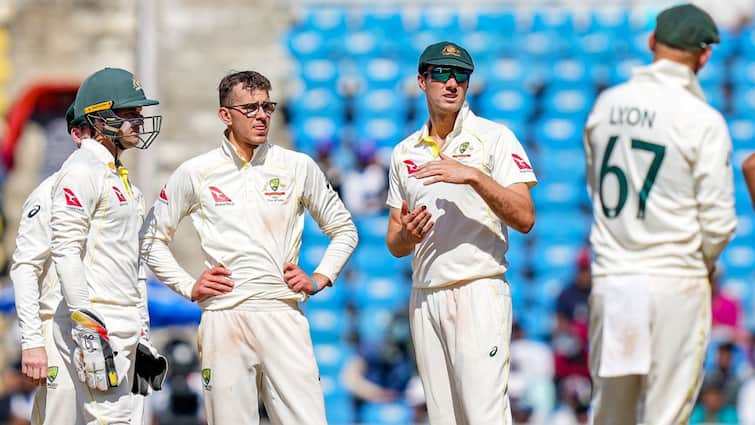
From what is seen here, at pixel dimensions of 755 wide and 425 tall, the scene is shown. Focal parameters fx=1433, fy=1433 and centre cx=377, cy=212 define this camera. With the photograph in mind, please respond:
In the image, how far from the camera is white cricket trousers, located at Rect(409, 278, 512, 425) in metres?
6.89

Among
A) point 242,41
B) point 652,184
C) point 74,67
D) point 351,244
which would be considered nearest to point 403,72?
point 242,41

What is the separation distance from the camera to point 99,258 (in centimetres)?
670

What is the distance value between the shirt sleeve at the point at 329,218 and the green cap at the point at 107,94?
2.96 feet

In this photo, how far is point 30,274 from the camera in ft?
22.3

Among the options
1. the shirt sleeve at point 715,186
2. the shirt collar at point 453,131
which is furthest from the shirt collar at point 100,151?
the shirt sleeve at point 715,186

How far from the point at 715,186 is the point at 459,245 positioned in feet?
5.12

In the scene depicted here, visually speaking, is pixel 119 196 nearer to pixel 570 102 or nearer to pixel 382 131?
pixel 382 131

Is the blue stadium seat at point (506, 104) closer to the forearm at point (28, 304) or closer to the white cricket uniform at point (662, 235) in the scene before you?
the forearm at point (28, 304)

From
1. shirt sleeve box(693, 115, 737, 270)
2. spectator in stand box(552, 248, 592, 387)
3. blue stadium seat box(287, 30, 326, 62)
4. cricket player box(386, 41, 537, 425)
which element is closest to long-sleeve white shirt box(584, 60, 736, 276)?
shirt sleeve box(693, 115, 737, 270)

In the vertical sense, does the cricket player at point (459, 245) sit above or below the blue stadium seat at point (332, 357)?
above

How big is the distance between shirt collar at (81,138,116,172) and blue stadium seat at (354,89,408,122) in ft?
30.4

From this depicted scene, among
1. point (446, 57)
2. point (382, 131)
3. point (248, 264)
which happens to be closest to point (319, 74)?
point (382, 131)

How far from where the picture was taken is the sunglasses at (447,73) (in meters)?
7.10

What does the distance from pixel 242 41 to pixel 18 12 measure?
9.01ft
